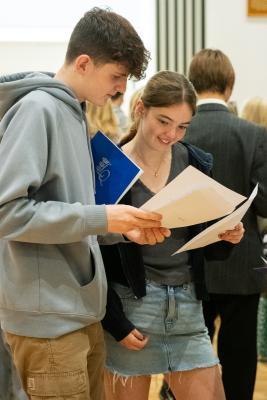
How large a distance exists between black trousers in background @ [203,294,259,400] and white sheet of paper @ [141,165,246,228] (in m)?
1.07

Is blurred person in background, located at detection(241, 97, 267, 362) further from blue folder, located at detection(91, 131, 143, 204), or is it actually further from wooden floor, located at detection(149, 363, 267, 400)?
blue folder, located at detection(91, 131, 143, 204)

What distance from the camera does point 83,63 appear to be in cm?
157

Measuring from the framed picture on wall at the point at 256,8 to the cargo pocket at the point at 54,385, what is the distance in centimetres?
605

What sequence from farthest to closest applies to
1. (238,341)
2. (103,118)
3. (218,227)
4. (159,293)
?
(103,118) < (238,341) < (159,293) < (218,227)

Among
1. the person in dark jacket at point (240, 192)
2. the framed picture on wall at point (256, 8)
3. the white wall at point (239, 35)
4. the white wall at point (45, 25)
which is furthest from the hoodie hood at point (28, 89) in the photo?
the framed picture on wall at point (256, 8)

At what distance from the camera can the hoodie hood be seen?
59.6 inches

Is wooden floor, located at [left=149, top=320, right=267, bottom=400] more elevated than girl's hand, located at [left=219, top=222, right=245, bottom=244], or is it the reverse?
girl's hand, located at [left=219, top=222, right=245, bottom=244]

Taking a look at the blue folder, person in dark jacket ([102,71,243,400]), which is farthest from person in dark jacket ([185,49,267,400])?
the blue folder

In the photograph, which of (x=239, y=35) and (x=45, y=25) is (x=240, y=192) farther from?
(x=45, y=25)

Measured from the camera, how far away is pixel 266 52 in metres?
6.93

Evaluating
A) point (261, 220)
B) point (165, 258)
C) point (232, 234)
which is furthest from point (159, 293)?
point (261, 220)

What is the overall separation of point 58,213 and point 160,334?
2.20ft

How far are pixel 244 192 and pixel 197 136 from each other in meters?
0.29

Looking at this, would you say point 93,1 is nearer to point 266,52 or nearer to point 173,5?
point 173,5
